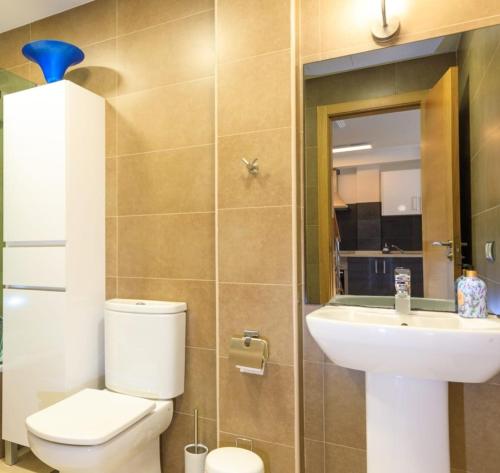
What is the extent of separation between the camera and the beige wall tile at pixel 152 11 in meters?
1.77

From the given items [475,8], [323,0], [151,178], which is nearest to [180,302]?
[151,178]

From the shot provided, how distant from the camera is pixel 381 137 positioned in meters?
1.44

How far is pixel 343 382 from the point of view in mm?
1466

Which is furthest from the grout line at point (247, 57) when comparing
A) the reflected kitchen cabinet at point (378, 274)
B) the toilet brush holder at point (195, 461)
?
the toilet brush holder at point (195, 461)

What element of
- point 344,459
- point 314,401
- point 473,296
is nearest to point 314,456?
point 344,459

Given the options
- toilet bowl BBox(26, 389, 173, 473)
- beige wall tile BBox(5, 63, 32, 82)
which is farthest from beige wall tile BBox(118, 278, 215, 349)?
beige wall tile BBox(5, 63, 32, 82)

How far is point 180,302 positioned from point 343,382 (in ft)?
2.64

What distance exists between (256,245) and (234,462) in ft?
2.66

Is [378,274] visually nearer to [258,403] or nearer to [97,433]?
[258,403]

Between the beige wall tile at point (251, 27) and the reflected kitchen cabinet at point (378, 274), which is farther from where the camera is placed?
the beige wall tile at point (251, 27)

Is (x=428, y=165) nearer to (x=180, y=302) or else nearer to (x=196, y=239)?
(x=196, y=239)

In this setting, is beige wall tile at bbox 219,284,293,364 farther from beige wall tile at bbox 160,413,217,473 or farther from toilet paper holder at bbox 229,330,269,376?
beige wall tile at bbox 160,413,217,473

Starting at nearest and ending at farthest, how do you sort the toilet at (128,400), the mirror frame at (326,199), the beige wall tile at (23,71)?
the toilet at (128,400)
the mirror frame at (326,199)
the beige wall tile at (23,71)

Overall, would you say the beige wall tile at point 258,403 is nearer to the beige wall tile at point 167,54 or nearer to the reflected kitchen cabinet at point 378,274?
the reflected kitchen cabinet at point 378,274
